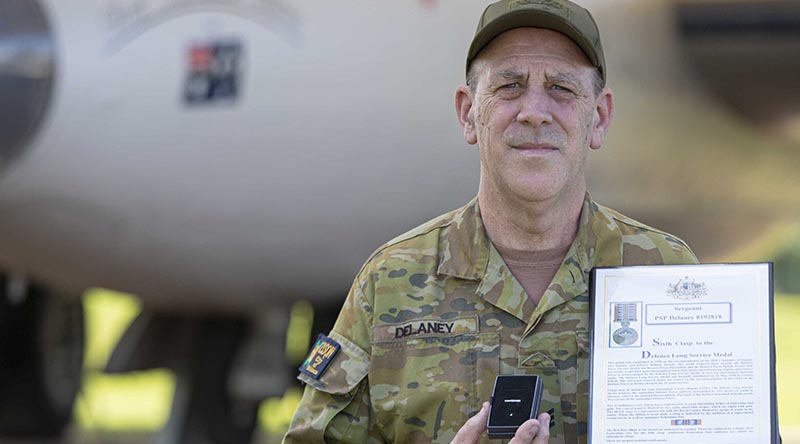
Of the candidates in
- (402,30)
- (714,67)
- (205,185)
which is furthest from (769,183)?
(205,185)

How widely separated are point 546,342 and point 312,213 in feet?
10.7

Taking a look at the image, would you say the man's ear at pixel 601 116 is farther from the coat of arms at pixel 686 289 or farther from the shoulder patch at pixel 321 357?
the shoulder patch at pixel 321 357

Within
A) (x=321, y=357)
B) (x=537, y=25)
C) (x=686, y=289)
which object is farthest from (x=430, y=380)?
(x=537, y=25)

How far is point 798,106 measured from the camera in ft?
19.7

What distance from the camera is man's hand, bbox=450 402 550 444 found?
1.75 meters

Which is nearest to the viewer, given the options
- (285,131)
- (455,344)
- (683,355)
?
(683,355)

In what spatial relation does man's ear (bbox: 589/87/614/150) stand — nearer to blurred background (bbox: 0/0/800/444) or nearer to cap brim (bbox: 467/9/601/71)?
cap brim (bbox: 467/9/601/71)

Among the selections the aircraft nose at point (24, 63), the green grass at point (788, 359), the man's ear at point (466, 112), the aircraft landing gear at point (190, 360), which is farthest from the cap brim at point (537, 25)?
the green grass at point (788, 359)

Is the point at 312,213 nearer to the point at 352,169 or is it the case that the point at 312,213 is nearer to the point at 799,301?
the point at 352,169

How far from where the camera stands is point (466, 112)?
216cm

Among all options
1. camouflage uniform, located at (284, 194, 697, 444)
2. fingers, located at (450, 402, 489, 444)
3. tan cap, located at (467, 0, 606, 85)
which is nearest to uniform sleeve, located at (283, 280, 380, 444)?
camouflage uniform, located at (284, 194, 697, 444)

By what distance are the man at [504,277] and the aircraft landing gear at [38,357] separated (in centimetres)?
598

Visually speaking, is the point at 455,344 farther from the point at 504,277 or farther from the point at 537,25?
the point at 537,25

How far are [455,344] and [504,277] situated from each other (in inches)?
5.2
